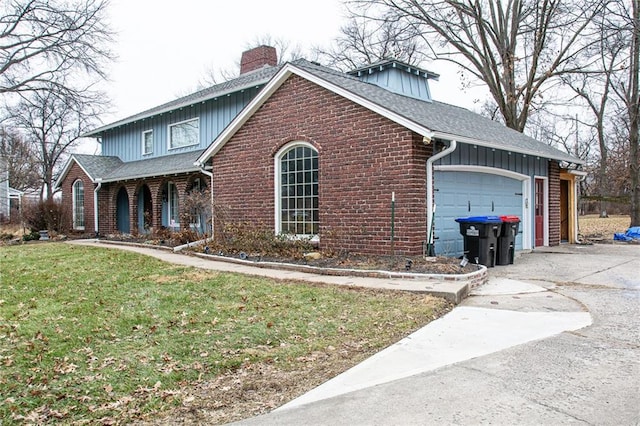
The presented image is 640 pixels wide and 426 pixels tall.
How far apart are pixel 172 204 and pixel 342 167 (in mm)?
10146

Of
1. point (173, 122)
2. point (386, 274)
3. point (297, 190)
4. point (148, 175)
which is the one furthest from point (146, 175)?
point (386, 274)

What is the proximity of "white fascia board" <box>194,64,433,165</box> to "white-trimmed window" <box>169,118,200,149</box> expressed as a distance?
495 cm

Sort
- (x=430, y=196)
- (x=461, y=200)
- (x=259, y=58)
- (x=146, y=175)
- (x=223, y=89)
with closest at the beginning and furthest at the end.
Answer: (x=430, y=196)
(x=461, y=200)
(x=223, y=89)
(x=146, y=175)
(x=259, y=58)

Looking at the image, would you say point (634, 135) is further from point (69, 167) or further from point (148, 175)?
point (69, 167)

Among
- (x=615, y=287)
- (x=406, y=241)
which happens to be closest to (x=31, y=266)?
(x=406, y=241)

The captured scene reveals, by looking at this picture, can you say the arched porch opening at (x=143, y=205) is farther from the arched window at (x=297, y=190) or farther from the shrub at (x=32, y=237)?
the arched window at (x=297, y=190)

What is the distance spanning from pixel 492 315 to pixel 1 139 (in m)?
40.9

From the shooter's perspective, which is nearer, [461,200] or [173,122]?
[461,200]

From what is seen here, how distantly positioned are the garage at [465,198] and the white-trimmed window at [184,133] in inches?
445

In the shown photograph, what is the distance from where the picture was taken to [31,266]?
37.2ft

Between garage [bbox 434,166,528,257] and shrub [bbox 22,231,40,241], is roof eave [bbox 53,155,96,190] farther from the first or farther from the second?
garage [bbox 434,166,528,257]

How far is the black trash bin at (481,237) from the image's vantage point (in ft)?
34.7

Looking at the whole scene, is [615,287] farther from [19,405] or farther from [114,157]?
→ [114,157]

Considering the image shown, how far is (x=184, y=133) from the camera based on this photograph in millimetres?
19891
